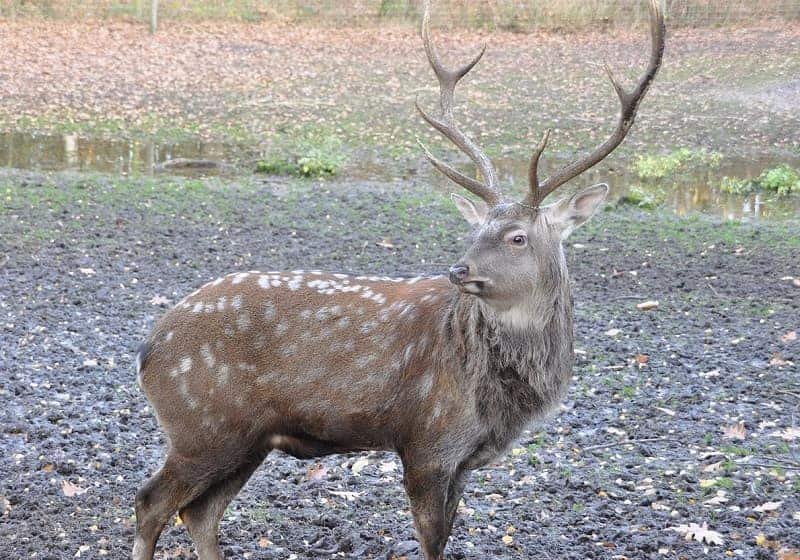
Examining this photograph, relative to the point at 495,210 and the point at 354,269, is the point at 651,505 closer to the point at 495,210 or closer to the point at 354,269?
the point at 495,210

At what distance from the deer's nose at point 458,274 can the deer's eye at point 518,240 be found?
0.33 meters

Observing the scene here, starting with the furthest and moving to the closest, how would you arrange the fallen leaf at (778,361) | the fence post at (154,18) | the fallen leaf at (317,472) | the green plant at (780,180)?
the fence post at (154,18), the green plant at (780,180), the fallen leaf at (778,361), the fallen leaf at (317,472)

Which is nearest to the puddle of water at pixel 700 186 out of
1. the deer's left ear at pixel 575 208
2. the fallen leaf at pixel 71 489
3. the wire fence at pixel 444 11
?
the deer's left ear at pixel 575 208

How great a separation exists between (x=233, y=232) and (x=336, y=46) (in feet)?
37.2

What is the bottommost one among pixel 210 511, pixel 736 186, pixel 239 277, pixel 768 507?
pixel 210 511

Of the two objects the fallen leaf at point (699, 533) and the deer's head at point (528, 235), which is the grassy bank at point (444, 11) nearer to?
the deer's head at point (528, 235)

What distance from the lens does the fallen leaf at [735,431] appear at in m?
5.94

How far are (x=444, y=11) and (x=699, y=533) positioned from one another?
19.4m

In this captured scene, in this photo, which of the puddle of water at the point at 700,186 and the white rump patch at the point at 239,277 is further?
the puddle of water at the point at 700,186

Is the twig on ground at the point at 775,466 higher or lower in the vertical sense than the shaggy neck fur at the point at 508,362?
lower

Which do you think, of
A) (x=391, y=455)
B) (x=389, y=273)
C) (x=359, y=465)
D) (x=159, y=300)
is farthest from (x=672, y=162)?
(x=359, y=465)

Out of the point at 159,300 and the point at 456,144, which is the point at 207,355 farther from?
the point at 159,300

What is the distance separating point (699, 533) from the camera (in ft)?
15.9

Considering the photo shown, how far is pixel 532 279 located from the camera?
4.52 metres
